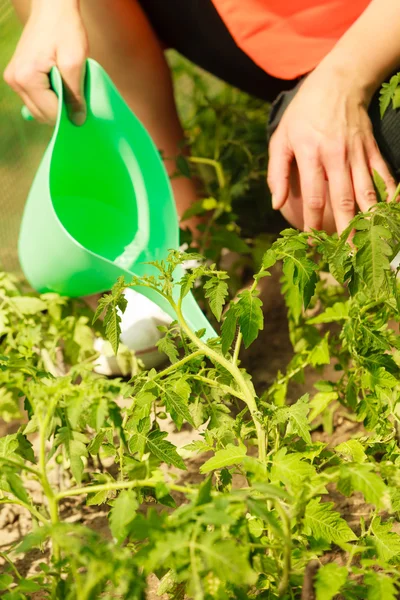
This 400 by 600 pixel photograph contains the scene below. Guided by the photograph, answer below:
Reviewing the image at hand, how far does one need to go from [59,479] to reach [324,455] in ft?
1.83

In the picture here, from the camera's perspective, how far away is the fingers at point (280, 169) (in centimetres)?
126

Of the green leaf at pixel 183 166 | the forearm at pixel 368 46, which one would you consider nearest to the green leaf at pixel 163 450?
the forearm at pixel 368 46

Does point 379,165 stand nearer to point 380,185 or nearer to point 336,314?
point 380,185

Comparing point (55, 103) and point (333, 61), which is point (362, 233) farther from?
point (55, 103)

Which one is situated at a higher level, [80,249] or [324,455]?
[80,249]

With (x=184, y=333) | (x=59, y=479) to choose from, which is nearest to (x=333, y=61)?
(x=184, y=333)

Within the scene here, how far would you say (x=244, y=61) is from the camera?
1659 mm

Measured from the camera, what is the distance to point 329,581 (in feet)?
2.34

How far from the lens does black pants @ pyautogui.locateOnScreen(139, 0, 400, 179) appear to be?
5.23 ft

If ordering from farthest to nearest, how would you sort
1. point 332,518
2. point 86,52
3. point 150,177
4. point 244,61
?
point 244,61 < point 150,177 < point 86,52 < point 332,518

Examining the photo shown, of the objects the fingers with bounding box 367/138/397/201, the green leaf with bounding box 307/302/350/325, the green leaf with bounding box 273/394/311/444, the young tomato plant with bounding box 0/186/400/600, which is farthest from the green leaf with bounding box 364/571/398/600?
the fingers with bounding box 367/138/397/201

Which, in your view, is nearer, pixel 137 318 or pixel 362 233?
pixel 362 233

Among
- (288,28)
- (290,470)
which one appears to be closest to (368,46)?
(288,28)

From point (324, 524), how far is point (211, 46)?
49.1 inches
